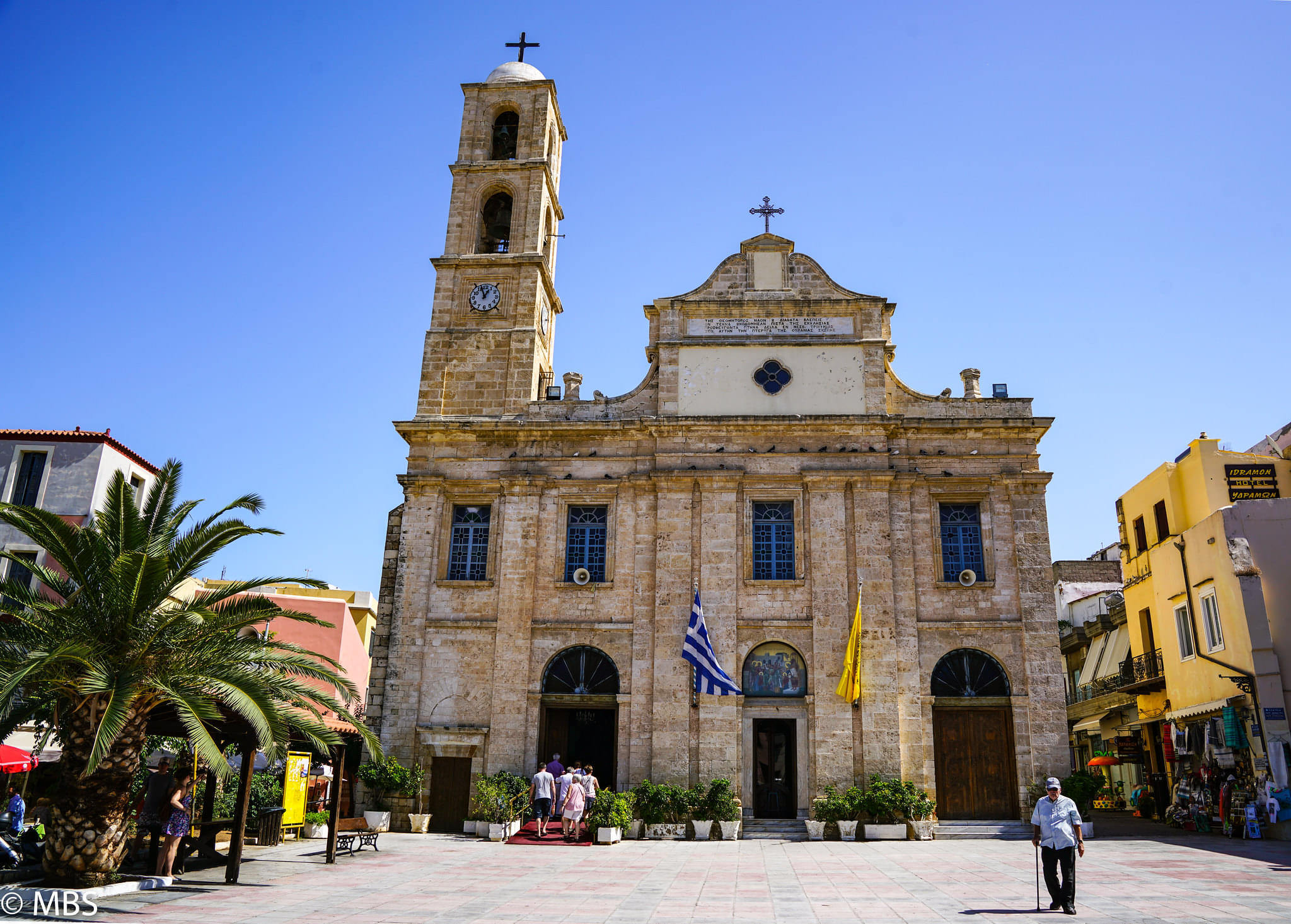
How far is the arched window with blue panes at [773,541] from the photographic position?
933 inches

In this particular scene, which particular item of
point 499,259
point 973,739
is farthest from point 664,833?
point 499,259

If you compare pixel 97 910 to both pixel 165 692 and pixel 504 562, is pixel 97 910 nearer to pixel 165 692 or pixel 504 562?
pixel 165 692

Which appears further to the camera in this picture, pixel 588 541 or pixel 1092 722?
pixel 1092 722

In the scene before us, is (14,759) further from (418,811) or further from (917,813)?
(917,813)

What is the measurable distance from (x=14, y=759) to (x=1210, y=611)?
26309 millimetres

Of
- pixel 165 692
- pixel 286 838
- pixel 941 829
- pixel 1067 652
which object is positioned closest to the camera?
pixel 165 692

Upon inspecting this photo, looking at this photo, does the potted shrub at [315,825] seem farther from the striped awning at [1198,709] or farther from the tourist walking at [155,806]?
the striped awning at [1198,709]

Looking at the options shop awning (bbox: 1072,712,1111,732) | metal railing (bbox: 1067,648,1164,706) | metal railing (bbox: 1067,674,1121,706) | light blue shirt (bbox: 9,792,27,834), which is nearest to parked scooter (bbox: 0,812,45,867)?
light blue shirt (bbox: 9,792,27,834)

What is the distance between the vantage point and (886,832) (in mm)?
20812

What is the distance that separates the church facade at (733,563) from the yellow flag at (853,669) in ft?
0.81

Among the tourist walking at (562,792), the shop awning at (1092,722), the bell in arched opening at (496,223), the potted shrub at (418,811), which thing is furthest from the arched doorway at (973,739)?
the bell in arched opening at (496,223)

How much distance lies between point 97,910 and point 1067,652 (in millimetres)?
35916

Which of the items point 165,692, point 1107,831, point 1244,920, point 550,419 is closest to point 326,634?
point 550,419

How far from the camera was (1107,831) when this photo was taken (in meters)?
22.1
